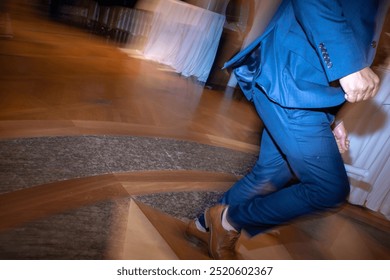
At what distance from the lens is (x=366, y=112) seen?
1718 millimetres

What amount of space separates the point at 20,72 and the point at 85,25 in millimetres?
3932

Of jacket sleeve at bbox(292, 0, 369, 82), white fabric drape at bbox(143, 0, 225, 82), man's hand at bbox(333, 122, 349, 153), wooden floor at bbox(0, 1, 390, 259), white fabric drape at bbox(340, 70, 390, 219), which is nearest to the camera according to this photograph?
jacket sleeve at bbox(292, 0, 369, 82)

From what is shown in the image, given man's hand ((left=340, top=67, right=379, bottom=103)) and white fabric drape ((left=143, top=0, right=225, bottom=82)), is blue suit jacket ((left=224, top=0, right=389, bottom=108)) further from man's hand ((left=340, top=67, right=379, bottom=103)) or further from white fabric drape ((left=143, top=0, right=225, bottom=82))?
white fabric drape ((left=143, top=0, right=225, bottom=82))

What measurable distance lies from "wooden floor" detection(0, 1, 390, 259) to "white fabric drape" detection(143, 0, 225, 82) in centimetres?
37

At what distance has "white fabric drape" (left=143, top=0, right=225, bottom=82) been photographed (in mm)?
3875

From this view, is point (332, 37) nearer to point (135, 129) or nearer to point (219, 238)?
point (219, 238)

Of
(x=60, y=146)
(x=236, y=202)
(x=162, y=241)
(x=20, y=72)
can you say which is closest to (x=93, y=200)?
(x=162, y=241)

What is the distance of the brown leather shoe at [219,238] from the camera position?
3.54 feet

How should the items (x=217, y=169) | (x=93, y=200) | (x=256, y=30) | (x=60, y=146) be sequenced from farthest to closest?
(x=256, y=30) → (x=217, y=169) → (x=60, y=146) → (x=93, y=200)

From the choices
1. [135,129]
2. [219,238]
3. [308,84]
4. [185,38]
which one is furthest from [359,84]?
[185,38]

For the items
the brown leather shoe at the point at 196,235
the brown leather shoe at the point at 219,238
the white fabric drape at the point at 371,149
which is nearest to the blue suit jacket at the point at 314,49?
the brown leather shoe at the point at 219,238

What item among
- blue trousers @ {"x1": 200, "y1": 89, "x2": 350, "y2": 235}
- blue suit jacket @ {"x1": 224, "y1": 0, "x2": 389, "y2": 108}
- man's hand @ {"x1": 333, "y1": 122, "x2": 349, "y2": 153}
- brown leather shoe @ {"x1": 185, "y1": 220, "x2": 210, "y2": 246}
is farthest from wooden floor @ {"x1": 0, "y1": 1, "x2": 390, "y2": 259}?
blue suit jacket @ {"x1": 224, "y1": 0, "x2": 389, "y2": 108}

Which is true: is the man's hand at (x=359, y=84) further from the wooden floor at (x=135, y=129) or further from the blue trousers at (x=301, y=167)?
the wooden floor at (x=135, y=129)

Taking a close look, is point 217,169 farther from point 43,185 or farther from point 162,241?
point 43,185
